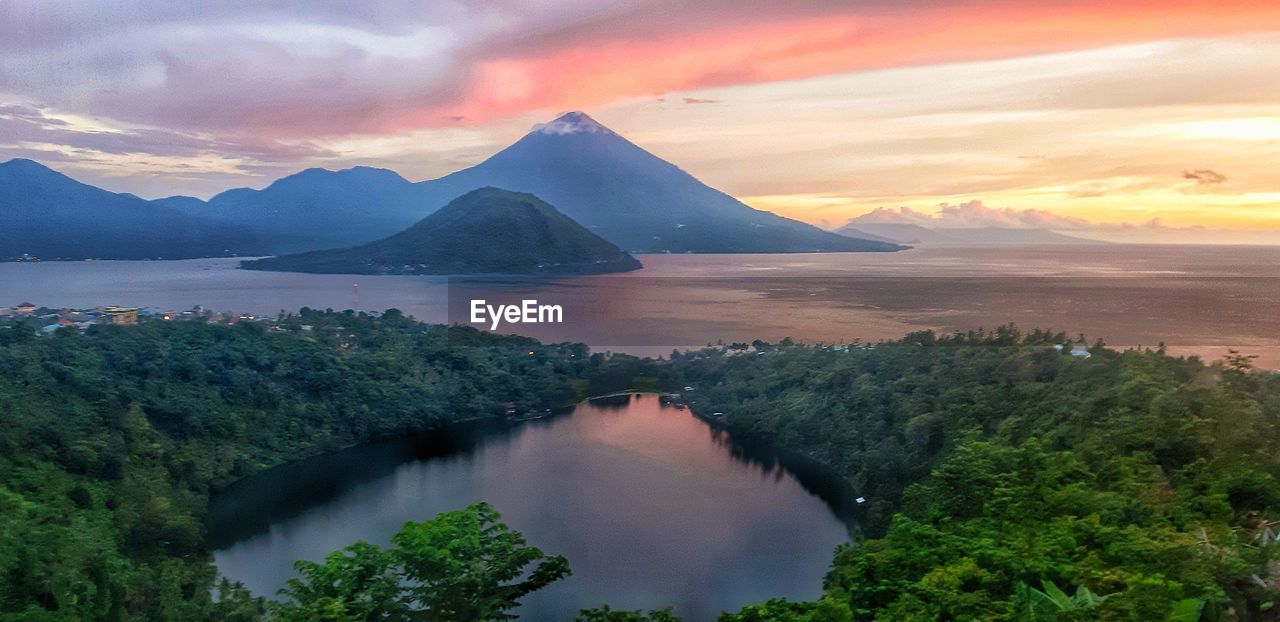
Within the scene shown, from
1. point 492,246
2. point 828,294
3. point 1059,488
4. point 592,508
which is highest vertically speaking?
point 492,246

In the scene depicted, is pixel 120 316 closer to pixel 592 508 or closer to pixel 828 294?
pixel 592 508

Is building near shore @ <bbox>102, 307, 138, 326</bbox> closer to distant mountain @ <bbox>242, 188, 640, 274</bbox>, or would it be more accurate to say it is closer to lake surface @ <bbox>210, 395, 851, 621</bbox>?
lake surface @ <bbox>210, 395, 851, 621</bbox>

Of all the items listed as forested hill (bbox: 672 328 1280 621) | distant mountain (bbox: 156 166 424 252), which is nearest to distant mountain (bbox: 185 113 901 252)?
distant mountain (bbox: 156 166 424 252)

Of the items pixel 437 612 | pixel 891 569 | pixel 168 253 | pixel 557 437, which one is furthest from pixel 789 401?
pixel 168 253

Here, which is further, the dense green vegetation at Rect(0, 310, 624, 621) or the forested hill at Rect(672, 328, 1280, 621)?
the dense green vegetation at Rect(0, 310, 624, 621)

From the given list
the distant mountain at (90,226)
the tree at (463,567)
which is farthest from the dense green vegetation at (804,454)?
the distant mountain at (90,226)

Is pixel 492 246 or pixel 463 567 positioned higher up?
pixel 492 246

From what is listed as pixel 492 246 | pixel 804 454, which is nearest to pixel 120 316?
pixel 492 246
